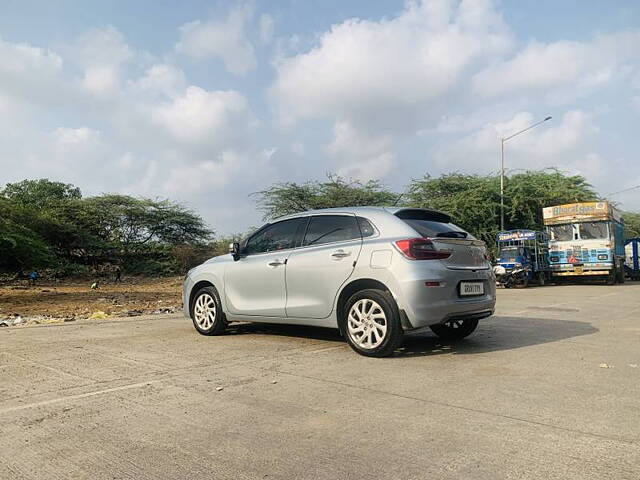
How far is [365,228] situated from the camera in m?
6.23

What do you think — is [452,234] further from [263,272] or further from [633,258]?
[633,258]

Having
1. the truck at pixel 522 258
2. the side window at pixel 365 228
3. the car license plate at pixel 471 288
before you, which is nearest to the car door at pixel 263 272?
the side window at pixel 365 228

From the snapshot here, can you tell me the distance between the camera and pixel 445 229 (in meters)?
6.37

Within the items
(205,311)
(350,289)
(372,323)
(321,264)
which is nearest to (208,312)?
(205,311)

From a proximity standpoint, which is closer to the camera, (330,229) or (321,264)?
(321,264)

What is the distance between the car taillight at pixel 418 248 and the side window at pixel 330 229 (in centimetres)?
69

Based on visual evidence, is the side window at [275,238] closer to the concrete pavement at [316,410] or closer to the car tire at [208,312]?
the car tire at [208,312]

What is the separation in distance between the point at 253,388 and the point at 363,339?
1.65m

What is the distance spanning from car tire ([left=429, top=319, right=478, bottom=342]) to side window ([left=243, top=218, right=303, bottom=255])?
2286 mm

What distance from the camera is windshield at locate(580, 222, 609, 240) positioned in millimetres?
23344

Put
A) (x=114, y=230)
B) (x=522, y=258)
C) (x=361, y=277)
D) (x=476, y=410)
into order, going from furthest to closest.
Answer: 1. (x=114, y=230)
2. (x=522, y=258)
3. (x=361, y=277)
4. (x=476, y=410)

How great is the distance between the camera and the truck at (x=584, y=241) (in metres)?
23.2

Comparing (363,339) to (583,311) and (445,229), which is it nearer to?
(445,229)

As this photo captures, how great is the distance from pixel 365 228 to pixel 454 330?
208 centimetres
